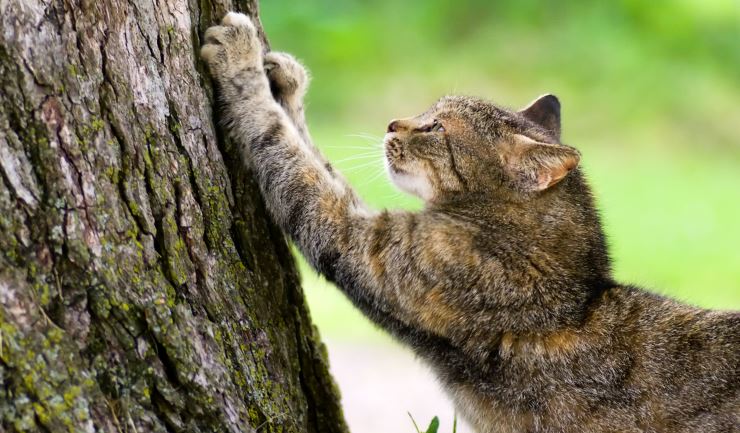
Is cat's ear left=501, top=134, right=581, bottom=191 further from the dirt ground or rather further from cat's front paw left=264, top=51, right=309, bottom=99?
the dirt ground

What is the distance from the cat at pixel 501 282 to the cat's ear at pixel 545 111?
17.4 inches

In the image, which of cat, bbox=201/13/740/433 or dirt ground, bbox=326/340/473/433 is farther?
dirt ground, bbox=326/340/473/433

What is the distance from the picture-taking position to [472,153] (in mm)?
3934

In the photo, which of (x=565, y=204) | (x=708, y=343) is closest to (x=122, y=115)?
(x=565, y=204)

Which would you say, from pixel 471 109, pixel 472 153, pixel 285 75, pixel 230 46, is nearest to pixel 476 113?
pixel 471 109

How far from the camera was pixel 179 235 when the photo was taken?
3.01 meters

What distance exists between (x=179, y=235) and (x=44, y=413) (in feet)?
2.28

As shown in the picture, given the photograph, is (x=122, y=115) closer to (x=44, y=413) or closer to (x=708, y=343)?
(x=44, y=413)

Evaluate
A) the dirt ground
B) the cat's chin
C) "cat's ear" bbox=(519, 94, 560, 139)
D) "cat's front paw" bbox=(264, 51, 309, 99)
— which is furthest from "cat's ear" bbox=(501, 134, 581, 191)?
the dirt ground

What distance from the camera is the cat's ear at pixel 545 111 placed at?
14.3ft

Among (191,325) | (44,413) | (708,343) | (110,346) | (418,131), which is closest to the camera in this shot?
(44,413)

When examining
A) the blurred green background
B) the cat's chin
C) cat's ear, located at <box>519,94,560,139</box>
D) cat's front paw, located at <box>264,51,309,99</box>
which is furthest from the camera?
the blurred green background

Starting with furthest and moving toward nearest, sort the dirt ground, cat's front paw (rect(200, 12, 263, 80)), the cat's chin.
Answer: the dirt ground → the cat's chin → cat's front paw (rect(200, 12, 263, 80))

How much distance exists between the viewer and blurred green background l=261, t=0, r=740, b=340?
10156 millimetres
